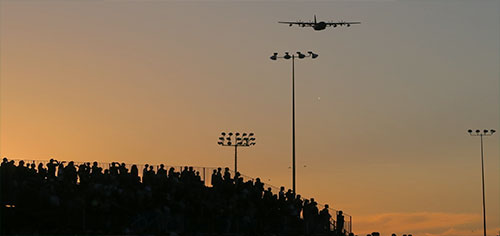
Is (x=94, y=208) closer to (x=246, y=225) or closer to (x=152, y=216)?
(x=152, y=216)

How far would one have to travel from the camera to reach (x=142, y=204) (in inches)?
1779

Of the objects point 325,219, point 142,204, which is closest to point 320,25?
point 325,219

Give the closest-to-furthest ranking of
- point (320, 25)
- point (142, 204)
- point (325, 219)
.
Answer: point (142, 204)
point (325, 219)
point (320, 25)

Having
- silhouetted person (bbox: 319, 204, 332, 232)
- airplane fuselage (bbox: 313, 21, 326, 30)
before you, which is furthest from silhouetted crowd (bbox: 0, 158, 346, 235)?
airplane fuselage (bbox: 313, 21, 326, 30)

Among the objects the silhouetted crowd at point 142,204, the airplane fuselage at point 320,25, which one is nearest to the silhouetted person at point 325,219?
the silhouetted crowd at point 142,204

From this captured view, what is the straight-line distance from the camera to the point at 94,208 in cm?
4397

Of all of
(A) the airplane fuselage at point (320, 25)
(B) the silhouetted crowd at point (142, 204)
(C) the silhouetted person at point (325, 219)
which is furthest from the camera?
(A) the airplane fuselage at point (320, 25)

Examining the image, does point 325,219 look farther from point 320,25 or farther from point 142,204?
point 320,25

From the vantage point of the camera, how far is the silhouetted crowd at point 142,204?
43125 mm

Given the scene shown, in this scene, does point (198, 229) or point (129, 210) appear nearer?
point (129, 210)

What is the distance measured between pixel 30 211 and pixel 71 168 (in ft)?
18.9

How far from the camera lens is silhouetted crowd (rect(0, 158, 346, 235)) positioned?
141 feet

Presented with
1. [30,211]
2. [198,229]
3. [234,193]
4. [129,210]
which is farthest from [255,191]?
[30,211]

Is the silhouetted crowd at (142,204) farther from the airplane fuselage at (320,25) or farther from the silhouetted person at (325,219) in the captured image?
the airplane fuselage at (320,25)
